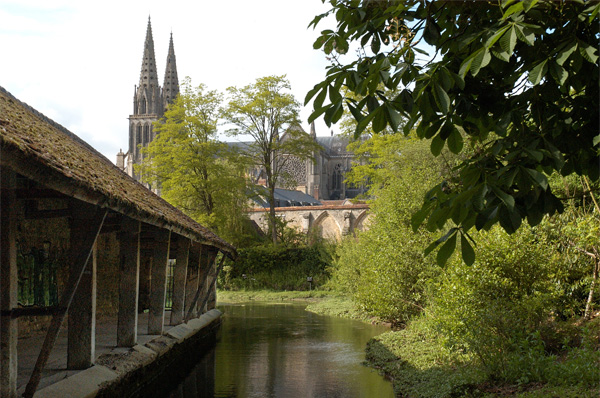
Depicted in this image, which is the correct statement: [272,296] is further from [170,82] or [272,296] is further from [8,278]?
[170,82]

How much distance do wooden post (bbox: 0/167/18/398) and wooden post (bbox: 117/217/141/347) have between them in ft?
12.2

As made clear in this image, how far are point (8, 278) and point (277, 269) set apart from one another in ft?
104

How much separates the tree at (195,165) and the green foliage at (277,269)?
8.63 ft

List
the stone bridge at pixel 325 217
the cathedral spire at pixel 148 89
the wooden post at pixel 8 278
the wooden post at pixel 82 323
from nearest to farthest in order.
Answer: the wooden post at pixel 8 278 < the wooden post at pixel 82 323 < the stone bridge at pixel 325 217 < the cathedral spire at pixel 148 89

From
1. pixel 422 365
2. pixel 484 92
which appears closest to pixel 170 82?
pixel 422 365

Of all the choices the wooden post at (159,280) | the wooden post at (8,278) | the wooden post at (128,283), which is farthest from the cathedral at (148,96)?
the wooden post at (8,278)

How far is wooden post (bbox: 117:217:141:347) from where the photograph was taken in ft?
32.4

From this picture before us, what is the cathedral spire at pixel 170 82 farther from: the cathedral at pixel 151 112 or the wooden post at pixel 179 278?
the wooden post at pixel 179 278

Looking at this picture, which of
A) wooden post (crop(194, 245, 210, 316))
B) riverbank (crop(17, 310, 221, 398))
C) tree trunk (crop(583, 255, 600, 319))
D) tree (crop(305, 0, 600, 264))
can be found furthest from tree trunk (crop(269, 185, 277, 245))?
tree (crop(305, 0, 600, 264))

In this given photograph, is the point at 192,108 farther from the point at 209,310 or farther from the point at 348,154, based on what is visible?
the point at 348,154

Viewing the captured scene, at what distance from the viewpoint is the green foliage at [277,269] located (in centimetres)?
3688

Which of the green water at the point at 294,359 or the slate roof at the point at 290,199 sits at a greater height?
the slate roof at the point at 290,199

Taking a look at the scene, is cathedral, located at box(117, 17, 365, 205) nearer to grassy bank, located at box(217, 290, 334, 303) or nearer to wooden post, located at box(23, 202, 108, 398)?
grassy bank, located at box(217, 290, 334, 303)

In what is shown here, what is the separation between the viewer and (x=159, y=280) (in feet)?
39.2
